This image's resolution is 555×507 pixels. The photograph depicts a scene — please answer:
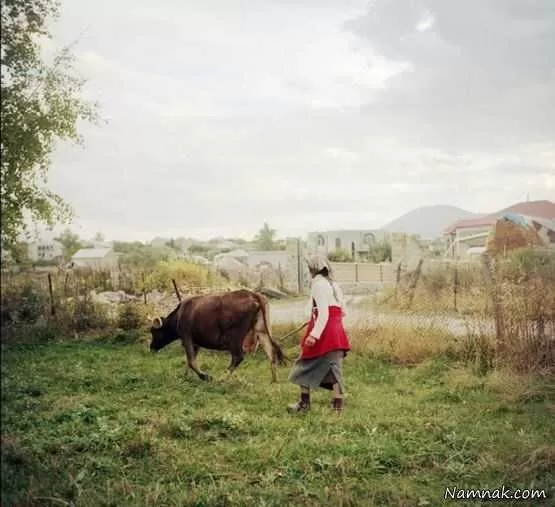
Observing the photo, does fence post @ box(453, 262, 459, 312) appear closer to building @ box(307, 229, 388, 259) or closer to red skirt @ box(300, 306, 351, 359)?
building @ box(307, 229, 388, 259)

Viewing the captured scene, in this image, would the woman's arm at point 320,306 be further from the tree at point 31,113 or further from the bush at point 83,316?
the tree at point 31,113

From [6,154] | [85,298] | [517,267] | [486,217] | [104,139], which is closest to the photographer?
[6,154]

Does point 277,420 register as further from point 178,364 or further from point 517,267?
point 517,267

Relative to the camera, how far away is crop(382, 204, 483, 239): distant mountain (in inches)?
159

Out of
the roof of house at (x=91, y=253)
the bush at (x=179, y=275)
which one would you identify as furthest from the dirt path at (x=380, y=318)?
the roof of house at (x=91, y=253)

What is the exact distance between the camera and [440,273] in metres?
4.91

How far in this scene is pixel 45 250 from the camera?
2936 millimetres

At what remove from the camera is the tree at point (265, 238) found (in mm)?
3801

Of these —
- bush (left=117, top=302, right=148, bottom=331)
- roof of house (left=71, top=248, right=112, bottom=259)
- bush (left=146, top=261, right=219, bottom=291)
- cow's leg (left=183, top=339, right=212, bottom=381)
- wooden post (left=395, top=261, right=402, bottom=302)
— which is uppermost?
roof of house (left=71, top=248, right=112, bottom=259)

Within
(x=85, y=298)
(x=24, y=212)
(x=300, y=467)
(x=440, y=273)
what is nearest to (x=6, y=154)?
(x=24, y=212)

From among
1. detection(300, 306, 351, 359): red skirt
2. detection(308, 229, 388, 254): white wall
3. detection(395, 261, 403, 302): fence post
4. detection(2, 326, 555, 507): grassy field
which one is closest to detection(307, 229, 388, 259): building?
detection(308, 229, 388, 254): white wall

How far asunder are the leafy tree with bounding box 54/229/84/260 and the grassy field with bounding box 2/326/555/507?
456mm

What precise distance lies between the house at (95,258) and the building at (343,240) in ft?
3.78

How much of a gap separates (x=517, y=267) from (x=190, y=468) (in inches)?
109
